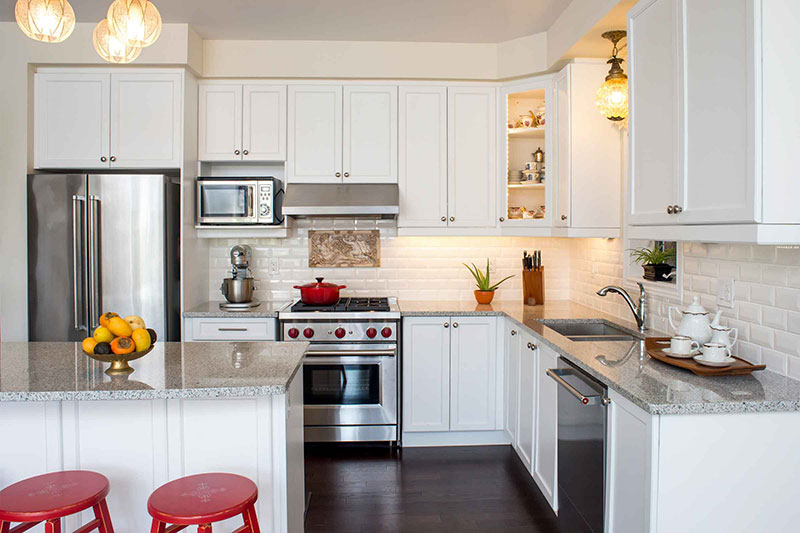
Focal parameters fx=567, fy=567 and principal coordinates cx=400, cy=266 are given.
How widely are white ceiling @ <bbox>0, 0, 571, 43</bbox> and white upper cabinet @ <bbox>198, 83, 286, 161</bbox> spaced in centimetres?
37

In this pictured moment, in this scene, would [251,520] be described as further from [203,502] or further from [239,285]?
[239,285]

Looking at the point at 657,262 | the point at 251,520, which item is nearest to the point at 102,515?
the point at 251,520

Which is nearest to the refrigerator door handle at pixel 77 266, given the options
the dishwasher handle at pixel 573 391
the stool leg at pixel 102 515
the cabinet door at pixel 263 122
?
the cabinet door at pixel 263 122

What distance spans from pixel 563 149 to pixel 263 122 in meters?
2.08

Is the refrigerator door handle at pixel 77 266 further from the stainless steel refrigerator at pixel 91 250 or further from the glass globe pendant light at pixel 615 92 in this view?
the glass globe pendant light at pixel 615 92

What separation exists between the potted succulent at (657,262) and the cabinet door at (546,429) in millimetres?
760

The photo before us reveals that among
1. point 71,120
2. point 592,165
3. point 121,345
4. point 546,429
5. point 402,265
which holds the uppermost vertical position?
point 71,120

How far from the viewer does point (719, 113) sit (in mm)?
1893

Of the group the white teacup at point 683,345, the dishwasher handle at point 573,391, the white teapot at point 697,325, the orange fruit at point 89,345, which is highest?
the white teapot at point 697,325

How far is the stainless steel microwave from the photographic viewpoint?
396cm

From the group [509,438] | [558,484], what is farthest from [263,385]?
[509,438]

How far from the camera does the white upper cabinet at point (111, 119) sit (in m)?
3.78

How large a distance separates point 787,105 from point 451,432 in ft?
9.26

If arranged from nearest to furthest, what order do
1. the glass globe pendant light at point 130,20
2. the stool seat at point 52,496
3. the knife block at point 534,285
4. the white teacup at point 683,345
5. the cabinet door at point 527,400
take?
1. the stool seat at point 52,496
2. the glass globe pendant light at point 130,20
3. the white teacup at point 683,345
4. the cabinet door at point 527,400
5. the knife block at point 534,285
